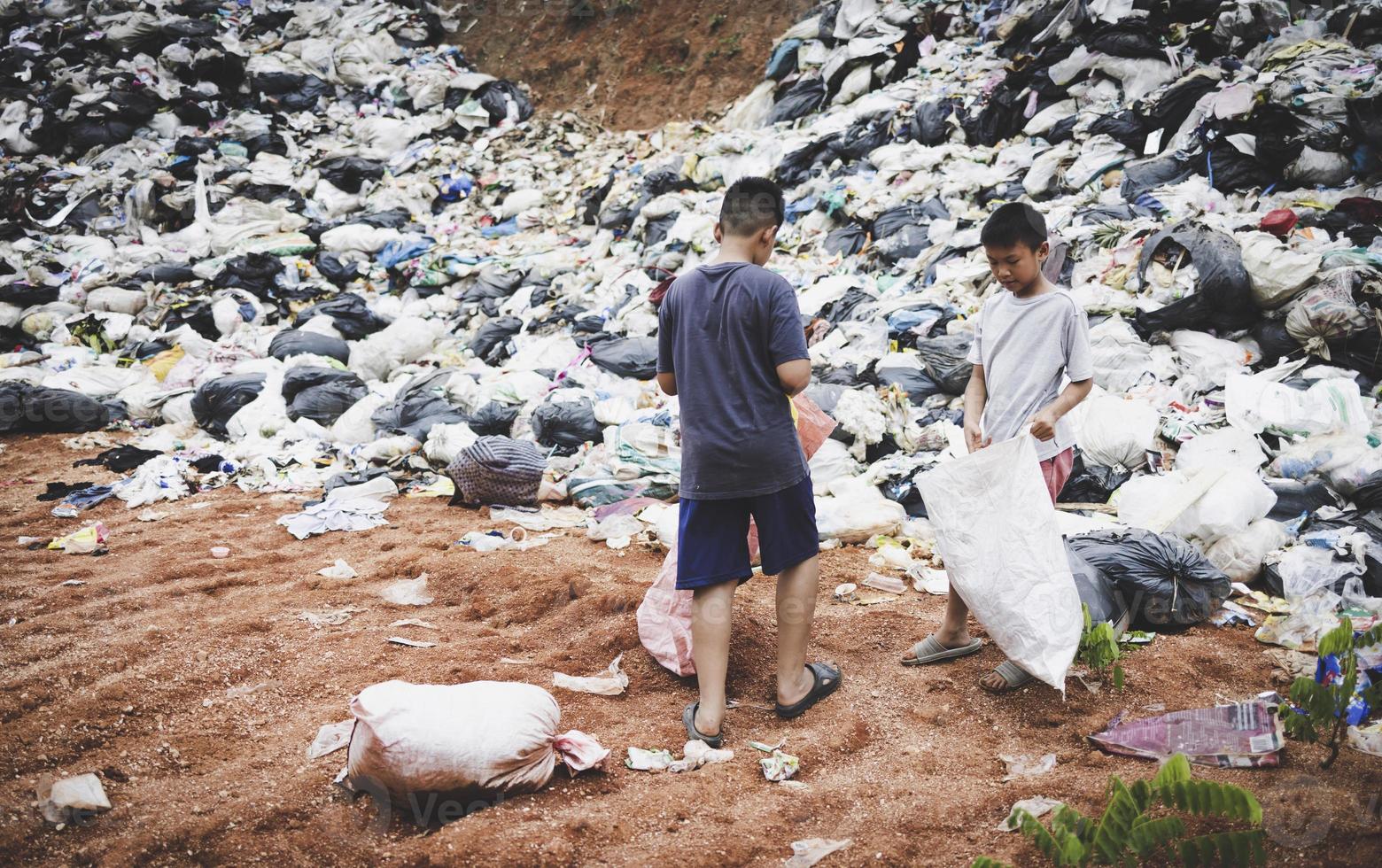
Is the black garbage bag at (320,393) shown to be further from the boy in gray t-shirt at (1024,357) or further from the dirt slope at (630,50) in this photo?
the dirt slope at (630,50)

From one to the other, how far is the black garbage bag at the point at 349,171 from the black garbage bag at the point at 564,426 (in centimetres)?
660

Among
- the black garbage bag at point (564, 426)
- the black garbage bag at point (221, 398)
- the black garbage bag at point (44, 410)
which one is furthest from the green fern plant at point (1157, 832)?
the black garbage bag at point (44, 410)

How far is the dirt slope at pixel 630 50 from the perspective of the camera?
11.5m

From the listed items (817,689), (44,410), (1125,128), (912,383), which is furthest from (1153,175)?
(44,410)

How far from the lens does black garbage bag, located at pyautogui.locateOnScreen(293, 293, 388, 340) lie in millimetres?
6484

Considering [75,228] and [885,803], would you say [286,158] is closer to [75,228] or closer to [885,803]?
[75,228]

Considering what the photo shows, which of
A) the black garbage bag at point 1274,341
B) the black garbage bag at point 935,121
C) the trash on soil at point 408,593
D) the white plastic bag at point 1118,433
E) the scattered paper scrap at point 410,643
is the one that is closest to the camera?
the scattered paper scrap at point 410,643

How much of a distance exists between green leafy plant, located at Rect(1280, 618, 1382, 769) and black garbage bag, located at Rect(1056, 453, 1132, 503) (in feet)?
5.94

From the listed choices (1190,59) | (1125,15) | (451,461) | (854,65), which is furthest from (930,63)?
(451,461)

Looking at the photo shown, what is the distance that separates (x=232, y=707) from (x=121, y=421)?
15.1 feet

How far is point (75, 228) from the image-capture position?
343 inches

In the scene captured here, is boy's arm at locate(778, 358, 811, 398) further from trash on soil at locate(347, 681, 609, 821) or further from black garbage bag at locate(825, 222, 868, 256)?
black garbage bag at locate(825, 222, 868, 256)

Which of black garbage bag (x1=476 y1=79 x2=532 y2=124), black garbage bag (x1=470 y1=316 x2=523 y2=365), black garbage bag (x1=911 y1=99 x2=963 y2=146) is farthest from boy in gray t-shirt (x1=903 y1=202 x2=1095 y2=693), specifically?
black garbage bag (x1=476 y1=79 x2=532 y2=124)

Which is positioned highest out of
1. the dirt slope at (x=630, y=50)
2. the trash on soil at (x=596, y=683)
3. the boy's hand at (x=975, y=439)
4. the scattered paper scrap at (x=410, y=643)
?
the dirt slope at (x=630, y=50)
